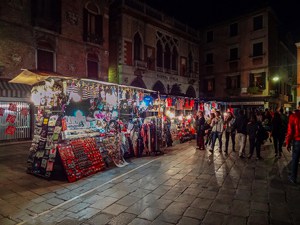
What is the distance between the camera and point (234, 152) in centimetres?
974

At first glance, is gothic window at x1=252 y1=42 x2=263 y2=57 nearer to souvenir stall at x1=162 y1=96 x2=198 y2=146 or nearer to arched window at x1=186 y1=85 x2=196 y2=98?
arched window at x1=186 y1=85 x2=196 y2=98

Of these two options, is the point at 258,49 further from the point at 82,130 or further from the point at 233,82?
the point at 82,130

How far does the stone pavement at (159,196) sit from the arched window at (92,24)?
439 inches

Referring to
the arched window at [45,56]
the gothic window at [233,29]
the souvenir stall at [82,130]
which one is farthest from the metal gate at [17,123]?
the gothic window at [233,29]

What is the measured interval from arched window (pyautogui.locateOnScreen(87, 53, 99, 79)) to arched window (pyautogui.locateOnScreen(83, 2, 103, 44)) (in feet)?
3.59

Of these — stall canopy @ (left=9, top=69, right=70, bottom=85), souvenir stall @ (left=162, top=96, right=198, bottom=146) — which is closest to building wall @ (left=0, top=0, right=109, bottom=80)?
stall canopy @ (left=9, top=69, right=70, bottom=85)

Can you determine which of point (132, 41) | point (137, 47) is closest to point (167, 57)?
point (137, 47)

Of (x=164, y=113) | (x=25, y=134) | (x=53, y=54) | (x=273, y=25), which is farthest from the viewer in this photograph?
Result: (x=273, y=25)

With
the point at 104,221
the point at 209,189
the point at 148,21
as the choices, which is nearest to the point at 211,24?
the point at 148,21

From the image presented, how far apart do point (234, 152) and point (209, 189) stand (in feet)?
16.4

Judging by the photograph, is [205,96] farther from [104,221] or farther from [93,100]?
[104,221]

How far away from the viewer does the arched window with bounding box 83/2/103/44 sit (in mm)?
15914

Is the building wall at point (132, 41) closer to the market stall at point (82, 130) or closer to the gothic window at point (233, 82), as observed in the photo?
A: the gothic window at point (233, 82)

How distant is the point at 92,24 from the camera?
16.5m
